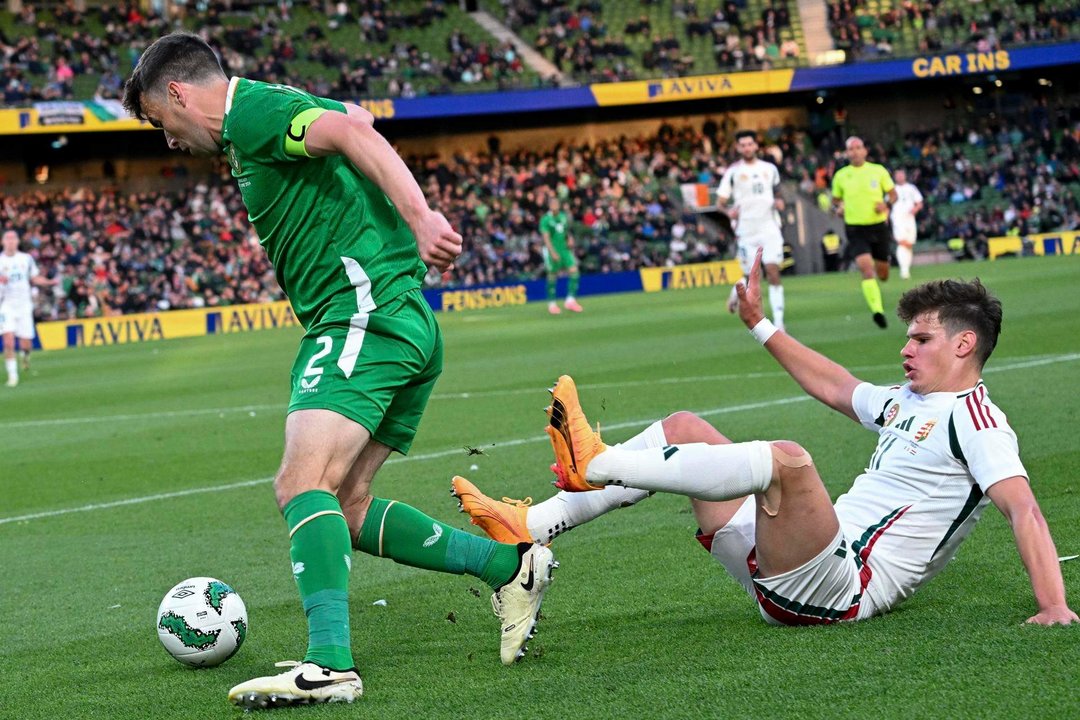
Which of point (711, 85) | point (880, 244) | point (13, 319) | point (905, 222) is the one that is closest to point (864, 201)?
point (880, 244)

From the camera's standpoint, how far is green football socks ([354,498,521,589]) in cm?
453

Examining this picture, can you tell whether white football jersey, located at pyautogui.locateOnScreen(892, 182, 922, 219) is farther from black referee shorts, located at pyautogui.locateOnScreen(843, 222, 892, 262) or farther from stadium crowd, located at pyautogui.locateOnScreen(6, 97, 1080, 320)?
black referee shorts, located at pyautogui.locateOnScreen(843, 222, 892, 262)

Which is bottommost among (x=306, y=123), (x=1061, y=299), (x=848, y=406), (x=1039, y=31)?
(x=1061, y=299)

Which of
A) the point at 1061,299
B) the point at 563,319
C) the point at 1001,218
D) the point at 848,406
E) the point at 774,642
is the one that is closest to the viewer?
the point at 774,642

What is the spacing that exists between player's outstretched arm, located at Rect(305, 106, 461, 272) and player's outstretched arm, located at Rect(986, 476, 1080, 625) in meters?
1.84

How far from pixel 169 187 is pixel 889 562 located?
38.9 m

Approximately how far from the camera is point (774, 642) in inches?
167

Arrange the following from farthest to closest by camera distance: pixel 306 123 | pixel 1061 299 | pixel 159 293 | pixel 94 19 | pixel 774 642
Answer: pixel 94 19 → pixel 159 293 → pixel 1061 299 → pixel 774 642 → pixel 306 123

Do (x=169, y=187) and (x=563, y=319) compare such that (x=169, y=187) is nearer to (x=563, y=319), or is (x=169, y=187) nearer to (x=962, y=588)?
(x=563, y=319)

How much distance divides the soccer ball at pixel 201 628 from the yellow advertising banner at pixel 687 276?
3027 cm

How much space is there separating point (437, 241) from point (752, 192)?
48.6 ft

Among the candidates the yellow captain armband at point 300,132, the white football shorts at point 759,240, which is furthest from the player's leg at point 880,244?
the yellow captain armband at point 300,132

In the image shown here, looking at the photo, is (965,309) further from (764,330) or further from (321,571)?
(321,571)

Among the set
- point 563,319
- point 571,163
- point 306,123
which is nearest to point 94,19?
point 571,163
